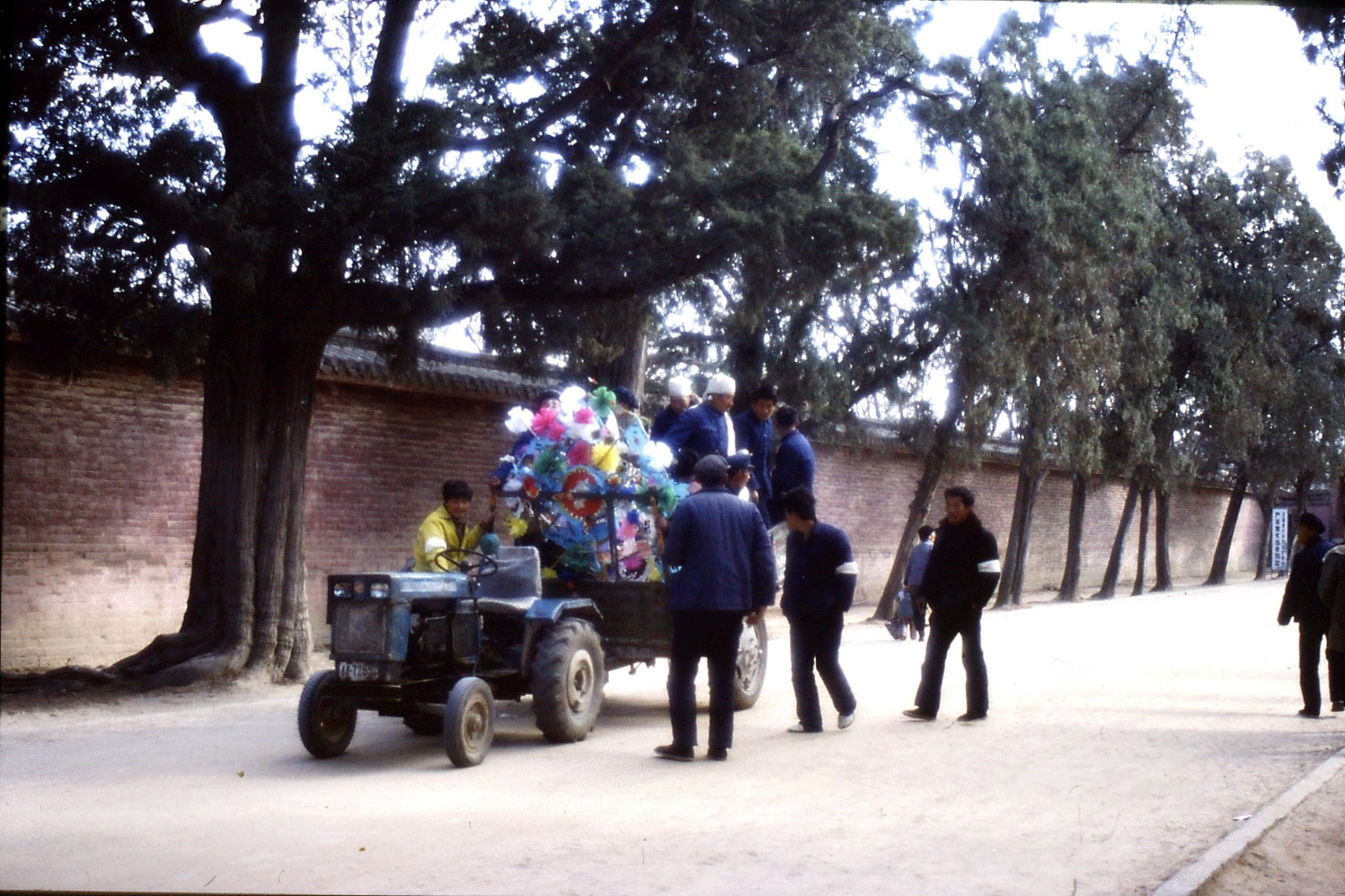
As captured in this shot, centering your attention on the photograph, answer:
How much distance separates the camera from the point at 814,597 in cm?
1015

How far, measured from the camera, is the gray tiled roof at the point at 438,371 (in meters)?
16.2

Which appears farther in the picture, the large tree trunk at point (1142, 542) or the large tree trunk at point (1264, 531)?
the large tree trunk at point (1264, 531)

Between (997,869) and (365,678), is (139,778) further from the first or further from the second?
(997,869)

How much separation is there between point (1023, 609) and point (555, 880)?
24.3 metres

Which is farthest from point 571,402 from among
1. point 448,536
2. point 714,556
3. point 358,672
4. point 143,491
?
point 143,491

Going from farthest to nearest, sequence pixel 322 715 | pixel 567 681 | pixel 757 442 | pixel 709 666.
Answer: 1. pixel 757 442
2. pixel 567 681
3. pixel 709 666
4. pixel 322 715

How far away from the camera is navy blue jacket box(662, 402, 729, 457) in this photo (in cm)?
1076

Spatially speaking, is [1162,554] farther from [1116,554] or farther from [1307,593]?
[1307,593]

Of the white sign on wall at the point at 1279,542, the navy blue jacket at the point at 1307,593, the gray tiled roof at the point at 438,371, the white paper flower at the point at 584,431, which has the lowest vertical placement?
the white sign on wall at the point at 1279,542

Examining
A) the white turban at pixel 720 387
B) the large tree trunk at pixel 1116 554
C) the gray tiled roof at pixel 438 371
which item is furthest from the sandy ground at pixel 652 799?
the large tree trunk at pixel 1116 554

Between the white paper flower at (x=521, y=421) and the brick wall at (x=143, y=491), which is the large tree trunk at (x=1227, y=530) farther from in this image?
the white paper flower at (x=521, y=421)

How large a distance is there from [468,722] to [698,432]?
3157 millimetres

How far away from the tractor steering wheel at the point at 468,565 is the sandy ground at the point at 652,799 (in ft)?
3.85

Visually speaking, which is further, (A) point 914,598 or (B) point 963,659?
(A) point 914,598
